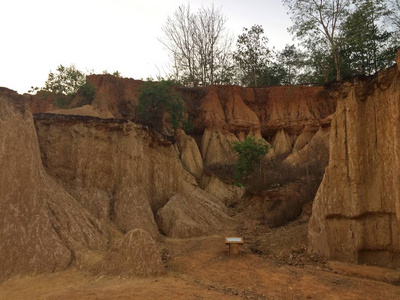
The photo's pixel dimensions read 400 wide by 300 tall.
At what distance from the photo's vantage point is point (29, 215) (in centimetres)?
940

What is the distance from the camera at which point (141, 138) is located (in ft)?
51.6

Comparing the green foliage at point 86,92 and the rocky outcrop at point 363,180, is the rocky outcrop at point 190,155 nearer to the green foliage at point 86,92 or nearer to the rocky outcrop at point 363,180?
the green foliage at point 86,92

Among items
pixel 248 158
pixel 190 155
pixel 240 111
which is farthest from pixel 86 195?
pixel 240 111

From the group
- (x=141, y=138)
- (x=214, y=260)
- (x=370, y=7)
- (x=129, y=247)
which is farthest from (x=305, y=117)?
(x=129, y=247)

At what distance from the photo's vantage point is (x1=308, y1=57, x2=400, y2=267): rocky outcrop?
30.1 ft

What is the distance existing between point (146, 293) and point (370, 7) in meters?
23.4

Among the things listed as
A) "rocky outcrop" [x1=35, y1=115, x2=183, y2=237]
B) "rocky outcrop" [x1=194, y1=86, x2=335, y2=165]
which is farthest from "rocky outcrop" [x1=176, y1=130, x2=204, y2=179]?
"rocky outcrop" [x1=35, y1=115, x2=183, y2=237]

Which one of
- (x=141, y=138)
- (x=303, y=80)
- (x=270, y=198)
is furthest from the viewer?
(x=303, y=80)

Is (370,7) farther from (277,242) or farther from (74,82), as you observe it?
(74,82)

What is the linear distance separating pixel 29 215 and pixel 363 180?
9249 mm

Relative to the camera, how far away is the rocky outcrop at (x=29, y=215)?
8.73m

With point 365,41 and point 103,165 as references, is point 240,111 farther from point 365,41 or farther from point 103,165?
point 103,165

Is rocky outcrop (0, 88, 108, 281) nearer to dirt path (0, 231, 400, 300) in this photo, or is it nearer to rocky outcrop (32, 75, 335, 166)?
dirt path (0, 231, 400, 300)

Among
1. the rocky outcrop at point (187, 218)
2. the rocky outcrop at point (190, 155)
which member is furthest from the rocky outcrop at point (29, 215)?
the rocky outcrop at point (190, 155)
